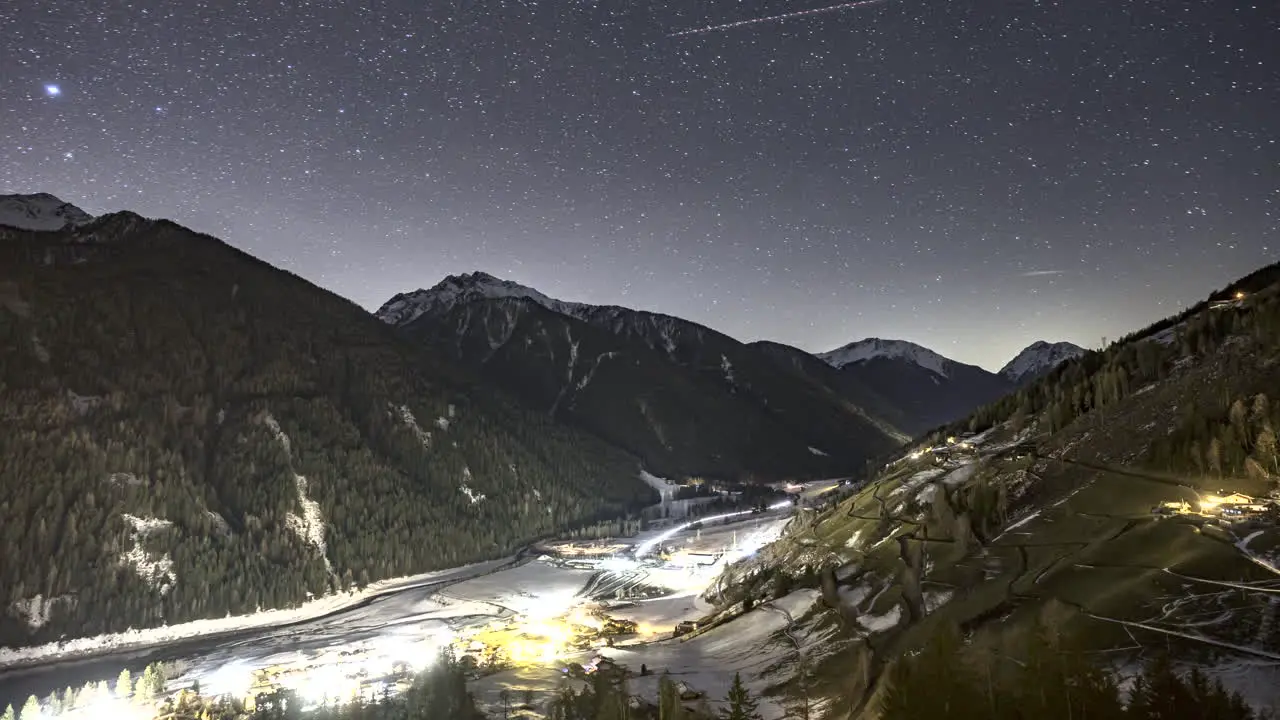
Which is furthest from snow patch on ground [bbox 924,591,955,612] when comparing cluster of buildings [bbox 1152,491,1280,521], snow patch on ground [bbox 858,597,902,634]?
cluster of buildings [bbox 1152,491,1280,521]

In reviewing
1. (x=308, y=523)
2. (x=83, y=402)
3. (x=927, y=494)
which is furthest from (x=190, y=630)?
(x=927, y=494)

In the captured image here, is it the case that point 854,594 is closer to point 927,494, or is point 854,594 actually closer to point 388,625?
point 927,494

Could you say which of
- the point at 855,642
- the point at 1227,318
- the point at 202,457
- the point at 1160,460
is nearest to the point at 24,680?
the point at 202,457

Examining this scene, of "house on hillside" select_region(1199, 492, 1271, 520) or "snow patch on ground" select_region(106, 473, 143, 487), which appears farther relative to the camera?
"snow patch on ground" select_region(106, 473, 143, 487)

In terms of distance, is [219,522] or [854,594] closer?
[854,594]

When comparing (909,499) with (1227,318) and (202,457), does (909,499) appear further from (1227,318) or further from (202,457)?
(202,457)

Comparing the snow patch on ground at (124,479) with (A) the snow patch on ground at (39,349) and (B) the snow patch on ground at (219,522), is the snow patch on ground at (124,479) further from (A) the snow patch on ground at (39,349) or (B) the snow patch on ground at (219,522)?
(A) the snow patch on ground at (39,349)

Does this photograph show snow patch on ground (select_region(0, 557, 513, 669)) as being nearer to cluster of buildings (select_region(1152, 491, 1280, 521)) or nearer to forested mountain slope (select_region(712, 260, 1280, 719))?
forested mountain slope (select_region(712, 260, 1280, 719))

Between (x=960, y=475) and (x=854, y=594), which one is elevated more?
(x=960, y=475)

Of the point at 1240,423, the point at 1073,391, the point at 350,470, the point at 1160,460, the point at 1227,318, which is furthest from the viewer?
the point at 350,470
